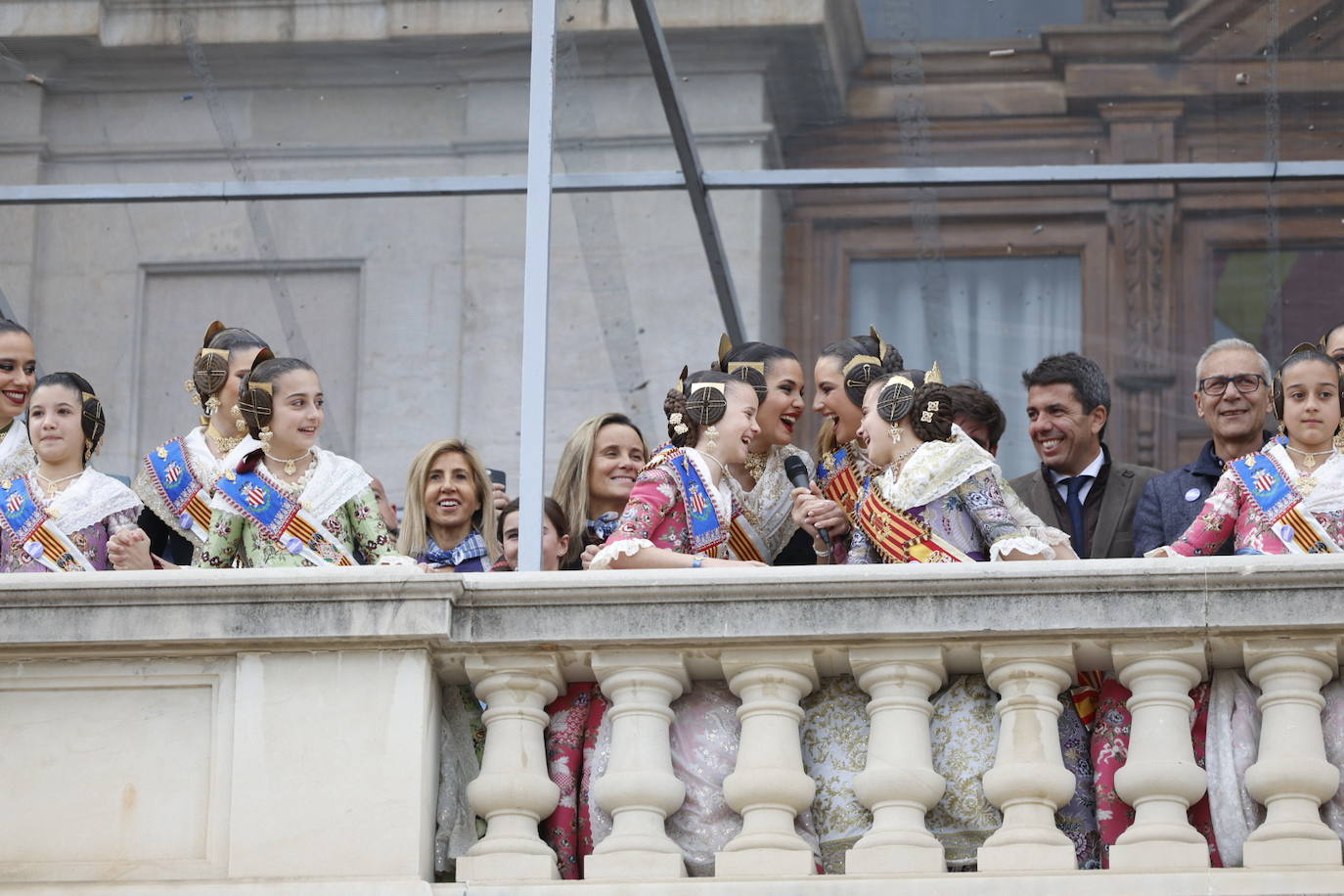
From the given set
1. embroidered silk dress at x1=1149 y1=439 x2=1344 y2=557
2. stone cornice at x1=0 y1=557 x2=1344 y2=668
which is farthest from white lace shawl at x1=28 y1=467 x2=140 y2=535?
embroidered silk dress at x1=1149 y1=439 x2=1344 y2=557

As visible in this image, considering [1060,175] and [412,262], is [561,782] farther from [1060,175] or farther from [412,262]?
[412,262]

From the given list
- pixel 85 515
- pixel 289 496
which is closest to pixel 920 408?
pixel 289 496

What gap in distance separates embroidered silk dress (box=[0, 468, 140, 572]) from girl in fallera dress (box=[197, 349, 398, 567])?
0.92ft

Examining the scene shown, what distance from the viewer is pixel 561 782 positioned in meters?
6.06

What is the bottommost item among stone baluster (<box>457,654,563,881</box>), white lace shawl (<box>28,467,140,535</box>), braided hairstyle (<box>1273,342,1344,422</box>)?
stone baluster (<box>457,654,563,881</box>)

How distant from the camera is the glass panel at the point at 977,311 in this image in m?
11.8

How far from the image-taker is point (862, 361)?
7469 millimetres

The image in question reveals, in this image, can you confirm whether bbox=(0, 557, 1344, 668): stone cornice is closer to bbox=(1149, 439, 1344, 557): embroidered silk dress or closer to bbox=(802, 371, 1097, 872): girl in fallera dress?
bbox=(802, 371, 1097, 872): girl in fallera dress

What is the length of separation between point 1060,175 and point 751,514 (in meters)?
3.45

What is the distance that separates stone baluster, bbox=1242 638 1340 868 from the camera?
18.4ft

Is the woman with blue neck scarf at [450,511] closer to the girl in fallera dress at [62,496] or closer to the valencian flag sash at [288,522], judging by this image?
the valencian flag sash at [288,522]

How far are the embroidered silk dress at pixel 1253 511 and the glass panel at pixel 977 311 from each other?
191 inches

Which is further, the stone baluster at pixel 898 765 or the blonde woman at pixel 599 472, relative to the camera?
the blonde woman at pixel 599 472

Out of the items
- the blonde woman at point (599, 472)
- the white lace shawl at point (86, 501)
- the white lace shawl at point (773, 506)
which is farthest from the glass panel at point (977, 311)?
the white lace shawl at point (86, 501)
